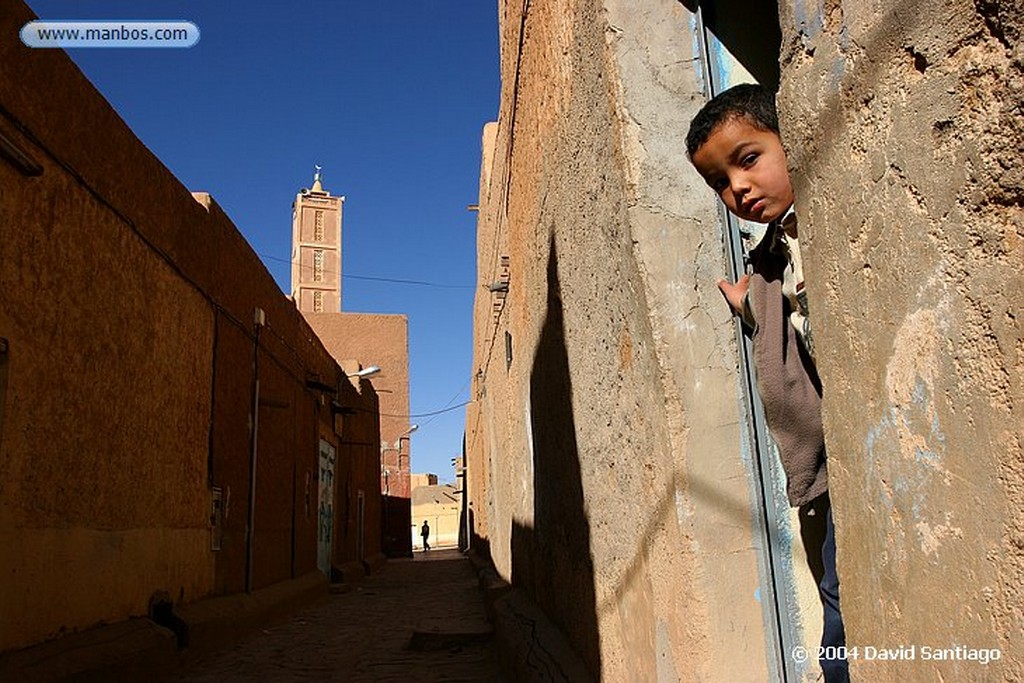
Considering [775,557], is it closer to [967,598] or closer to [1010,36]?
[967,598]

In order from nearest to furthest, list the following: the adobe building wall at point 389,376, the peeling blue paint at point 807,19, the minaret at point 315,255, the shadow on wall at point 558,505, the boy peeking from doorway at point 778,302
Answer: the peeling blue paint at point 807,19 → the boy peeking from doorway at point 778,302 → the shadow on wall at point 558,505 → the adobe building wall at point 389,376 → the minaret at point 315,255

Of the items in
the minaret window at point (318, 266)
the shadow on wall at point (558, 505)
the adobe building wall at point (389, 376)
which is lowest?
the shadow on wall at point (558, 505)

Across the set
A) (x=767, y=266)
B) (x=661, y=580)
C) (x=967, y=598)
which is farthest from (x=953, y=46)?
(x=661, y=580)

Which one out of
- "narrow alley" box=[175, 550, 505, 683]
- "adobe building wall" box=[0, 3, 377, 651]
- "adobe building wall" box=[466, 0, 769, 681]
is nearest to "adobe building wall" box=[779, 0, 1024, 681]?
"adobe building wall" box=[466, 0, 769, 681]

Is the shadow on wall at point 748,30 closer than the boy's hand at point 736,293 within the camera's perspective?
No

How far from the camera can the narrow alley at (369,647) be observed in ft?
20.4

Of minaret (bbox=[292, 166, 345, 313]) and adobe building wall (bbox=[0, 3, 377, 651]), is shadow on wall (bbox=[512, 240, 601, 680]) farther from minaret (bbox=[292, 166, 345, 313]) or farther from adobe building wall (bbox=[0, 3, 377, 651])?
minaret (bbox=[292, 166, 345, 313])

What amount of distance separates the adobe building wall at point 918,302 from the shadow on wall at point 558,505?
8.22 ft

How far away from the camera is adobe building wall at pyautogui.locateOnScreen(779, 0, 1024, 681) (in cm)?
93

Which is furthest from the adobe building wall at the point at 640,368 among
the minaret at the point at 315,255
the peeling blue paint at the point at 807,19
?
the minaret at the point at 315,255

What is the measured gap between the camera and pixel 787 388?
72.6 inches

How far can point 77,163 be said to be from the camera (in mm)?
5547

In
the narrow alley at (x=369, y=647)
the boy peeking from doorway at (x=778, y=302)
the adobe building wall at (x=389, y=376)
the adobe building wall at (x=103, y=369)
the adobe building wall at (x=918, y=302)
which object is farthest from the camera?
the adobe building wall at (x=389, y=376)

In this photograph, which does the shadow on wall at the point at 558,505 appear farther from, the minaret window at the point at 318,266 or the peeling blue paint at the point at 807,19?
the minaret window at the point at 318,266
